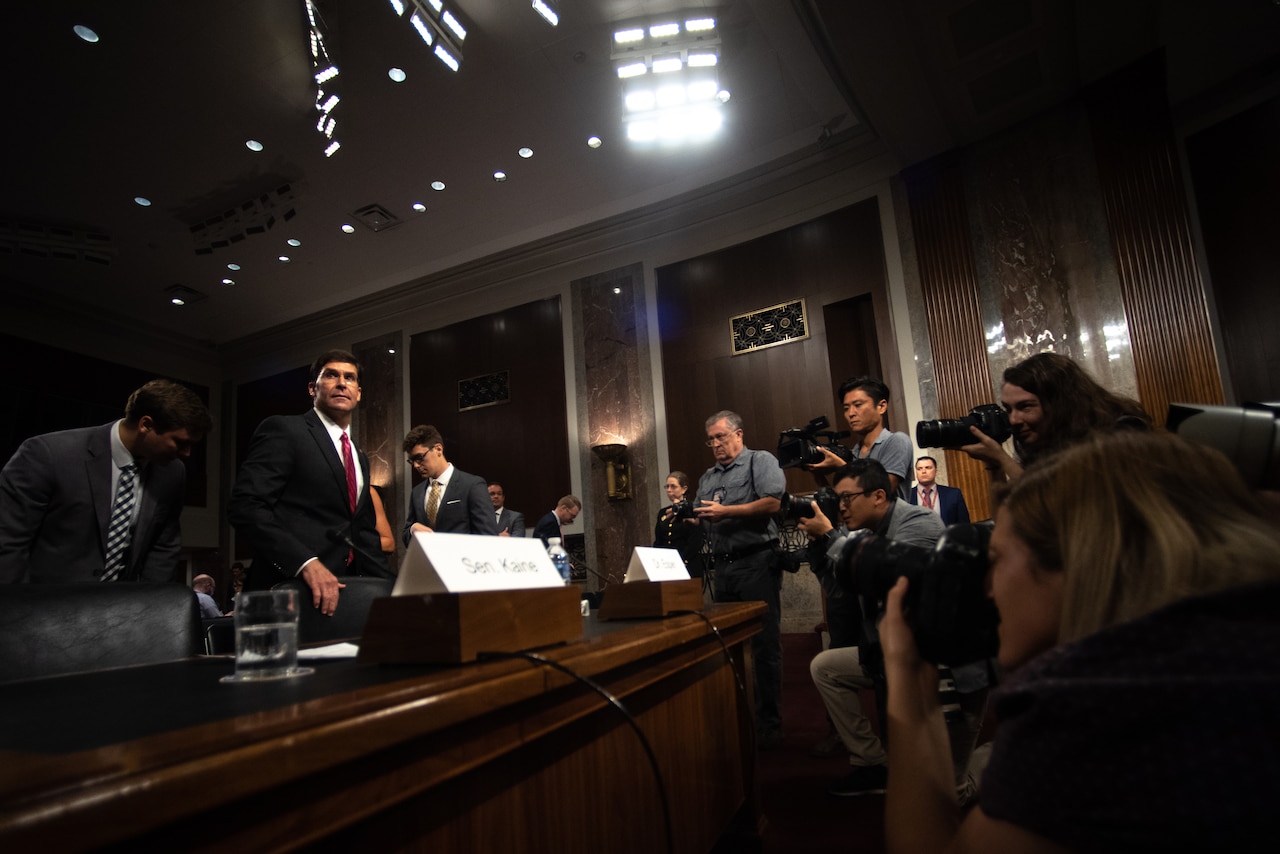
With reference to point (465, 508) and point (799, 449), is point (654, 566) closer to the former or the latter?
point (799, 449)

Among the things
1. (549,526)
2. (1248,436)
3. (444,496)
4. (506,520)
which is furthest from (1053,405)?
(549,526)

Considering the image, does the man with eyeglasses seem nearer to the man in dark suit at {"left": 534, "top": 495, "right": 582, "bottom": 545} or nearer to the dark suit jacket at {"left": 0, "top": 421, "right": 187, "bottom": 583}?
the dark suit jacket at {"left": 0, "top": 421, "right": 187, "bottom": 583}

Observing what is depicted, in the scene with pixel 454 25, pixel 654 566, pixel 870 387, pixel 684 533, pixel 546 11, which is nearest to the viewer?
pixel 654 566

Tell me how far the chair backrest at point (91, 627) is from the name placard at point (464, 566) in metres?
0.74

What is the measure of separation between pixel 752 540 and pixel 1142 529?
99.3 inches

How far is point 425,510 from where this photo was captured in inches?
149

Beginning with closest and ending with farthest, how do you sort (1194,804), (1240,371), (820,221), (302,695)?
1. (1194,804)
2. (302,695)
3. (1240,371)
4. (820,221)

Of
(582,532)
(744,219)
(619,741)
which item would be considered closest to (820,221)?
(744,219)

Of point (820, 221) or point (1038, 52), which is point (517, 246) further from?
point (1038, 52)

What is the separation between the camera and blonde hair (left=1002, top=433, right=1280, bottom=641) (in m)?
0.53

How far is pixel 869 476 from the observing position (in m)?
2.19

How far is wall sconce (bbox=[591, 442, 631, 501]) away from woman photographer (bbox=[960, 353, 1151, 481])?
15.6 feet

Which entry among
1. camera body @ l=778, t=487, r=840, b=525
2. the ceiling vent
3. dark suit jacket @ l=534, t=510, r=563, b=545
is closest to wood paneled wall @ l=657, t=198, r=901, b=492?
dark suit jacket @ l=534, t=510, r=563, b=545

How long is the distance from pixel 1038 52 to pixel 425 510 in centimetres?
457
